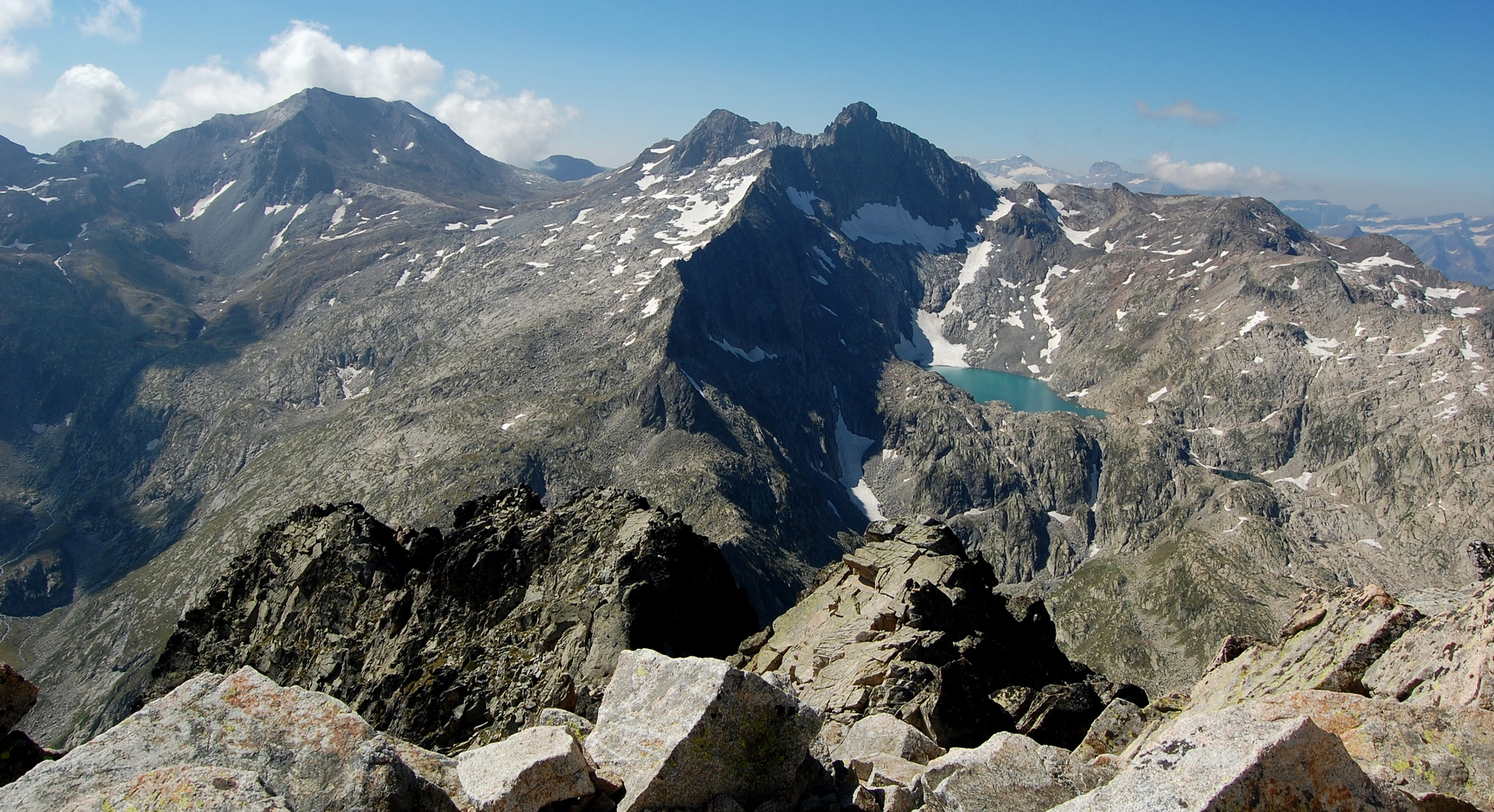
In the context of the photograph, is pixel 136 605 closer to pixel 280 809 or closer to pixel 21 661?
pixel 21 661

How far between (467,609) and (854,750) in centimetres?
3103

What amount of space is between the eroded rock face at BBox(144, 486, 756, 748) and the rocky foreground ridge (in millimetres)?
12272

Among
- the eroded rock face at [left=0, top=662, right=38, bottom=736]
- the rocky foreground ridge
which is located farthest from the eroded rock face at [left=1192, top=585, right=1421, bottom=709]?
the eroded rock face at [left=0, top=662, right=38, bottom=736]

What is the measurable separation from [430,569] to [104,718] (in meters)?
141

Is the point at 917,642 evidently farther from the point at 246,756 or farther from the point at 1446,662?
the point at 246,756

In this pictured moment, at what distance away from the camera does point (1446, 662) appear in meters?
13.8

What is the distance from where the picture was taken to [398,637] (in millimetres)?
43969

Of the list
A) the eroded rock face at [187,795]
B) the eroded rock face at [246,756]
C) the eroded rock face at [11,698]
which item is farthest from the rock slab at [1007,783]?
the eroded rock face at [11,698]

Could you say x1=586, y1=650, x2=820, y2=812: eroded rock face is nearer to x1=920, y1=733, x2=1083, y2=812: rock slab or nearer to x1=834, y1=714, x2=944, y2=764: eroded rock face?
x1=920, y1=733, x2=1083, y2=812: rock slab

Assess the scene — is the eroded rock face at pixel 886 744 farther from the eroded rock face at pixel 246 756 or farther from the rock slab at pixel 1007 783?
the eroded rock face at pixel 246 756

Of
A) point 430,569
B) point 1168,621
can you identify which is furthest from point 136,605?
point 1168,621

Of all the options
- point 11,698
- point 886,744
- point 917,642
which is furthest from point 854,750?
point 11,698

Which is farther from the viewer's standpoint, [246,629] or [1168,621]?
[1168,621]

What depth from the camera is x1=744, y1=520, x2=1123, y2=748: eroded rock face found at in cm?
2480
